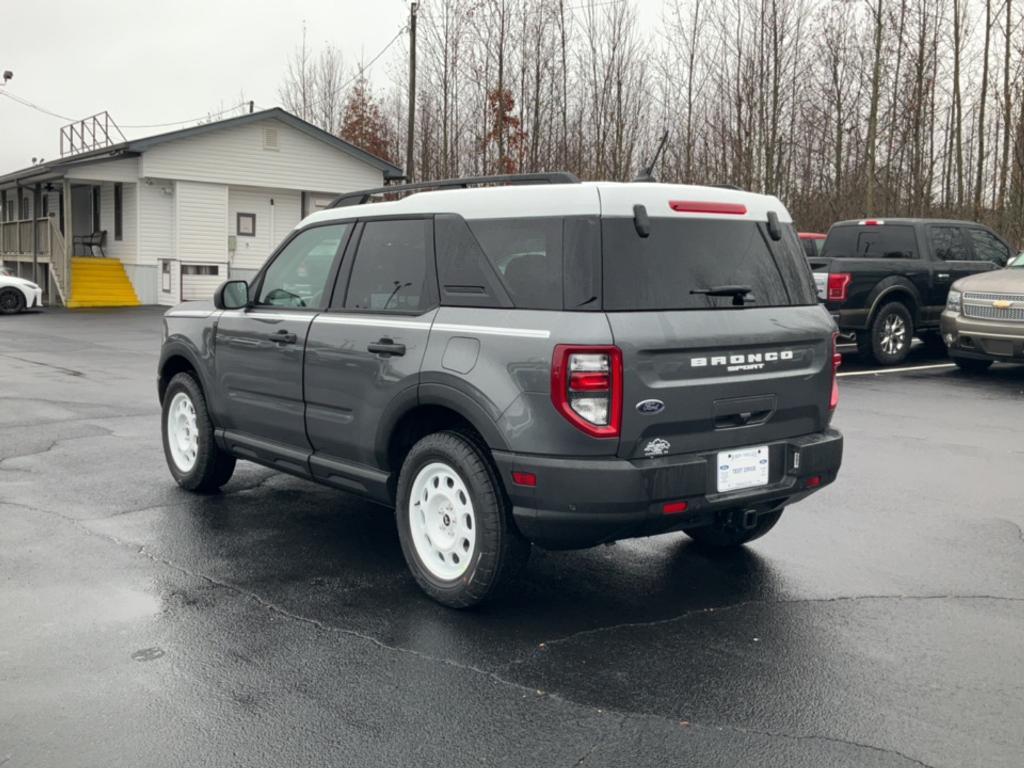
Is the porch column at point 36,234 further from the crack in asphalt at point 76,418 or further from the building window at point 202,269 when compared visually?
the crack in asphalt at point 76,418

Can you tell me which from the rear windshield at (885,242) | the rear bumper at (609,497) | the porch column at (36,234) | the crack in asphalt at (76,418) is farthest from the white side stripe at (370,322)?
the porch column at (36,234)

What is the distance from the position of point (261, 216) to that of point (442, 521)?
1187 inches

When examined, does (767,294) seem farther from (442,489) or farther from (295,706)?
(295,706)

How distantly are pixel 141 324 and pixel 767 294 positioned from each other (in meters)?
21.5

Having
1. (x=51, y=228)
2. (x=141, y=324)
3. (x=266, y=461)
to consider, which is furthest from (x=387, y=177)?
(x=266, y=461)

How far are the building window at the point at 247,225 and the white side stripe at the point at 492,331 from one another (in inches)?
1165

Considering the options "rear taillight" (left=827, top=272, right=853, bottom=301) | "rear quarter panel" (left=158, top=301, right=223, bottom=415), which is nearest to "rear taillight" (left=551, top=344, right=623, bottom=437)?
"rear quarter panel" (left=158, top=301, right=223, bottom=415)

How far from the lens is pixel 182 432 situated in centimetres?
704

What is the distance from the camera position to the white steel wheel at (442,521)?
4.70 metres

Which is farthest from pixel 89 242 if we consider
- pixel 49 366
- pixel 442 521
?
Answer: pixel 442 521

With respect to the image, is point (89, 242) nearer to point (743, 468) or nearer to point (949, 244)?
point (949, 244)

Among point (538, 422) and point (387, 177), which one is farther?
point (387, 177)

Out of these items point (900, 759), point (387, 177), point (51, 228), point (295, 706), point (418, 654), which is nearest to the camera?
point (900, 759)

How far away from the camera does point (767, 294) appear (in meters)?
4.88
